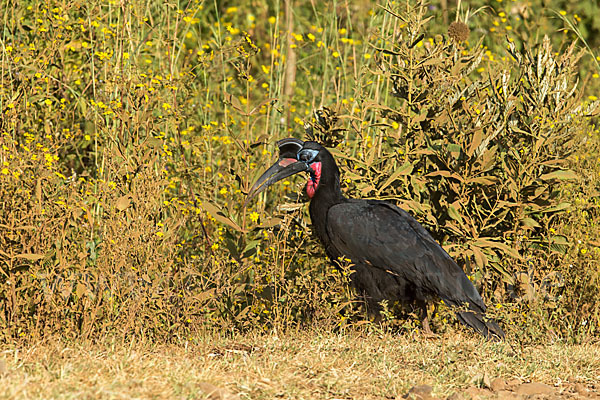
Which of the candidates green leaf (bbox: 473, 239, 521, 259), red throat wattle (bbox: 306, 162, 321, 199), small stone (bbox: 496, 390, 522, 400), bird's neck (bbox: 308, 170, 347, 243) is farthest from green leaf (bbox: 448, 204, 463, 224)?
small stone (bbox: 496, 390, 522, 400)

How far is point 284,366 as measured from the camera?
380 centimetres

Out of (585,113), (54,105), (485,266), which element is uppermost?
(585,113)

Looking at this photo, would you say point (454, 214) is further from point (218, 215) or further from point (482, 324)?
point (218, 215)

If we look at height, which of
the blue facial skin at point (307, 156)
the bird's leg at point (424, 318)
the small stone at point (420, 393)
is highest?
the blue facial skin at point (307, 156)

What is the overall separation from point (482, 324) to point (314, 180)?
4.65ft

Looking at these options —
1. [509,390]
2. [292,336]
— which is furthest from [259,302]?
[509,390]

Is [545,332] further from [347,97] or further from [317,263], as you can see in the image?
[347,97]

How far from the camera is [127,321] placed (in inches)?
164

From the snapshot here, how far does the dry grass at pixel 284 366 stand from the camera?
10.8 ft

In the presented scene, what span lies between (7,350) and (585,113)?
367 cm

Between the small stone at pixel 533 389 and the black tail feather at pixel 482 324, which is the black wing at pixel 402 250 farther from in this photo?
the small stone at pixel 533 389

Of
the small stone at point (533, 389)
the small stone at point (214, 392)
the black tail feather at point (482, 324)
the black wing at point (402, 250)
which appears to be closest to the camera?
the small stone at point (214, 392)

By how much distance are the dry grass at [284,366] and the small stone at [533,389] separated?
0.28ft

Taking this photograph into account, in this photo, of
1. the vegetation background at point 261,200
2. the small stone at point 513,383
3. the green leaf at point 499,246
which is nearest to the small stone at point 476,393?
the small stone at point 513,383
